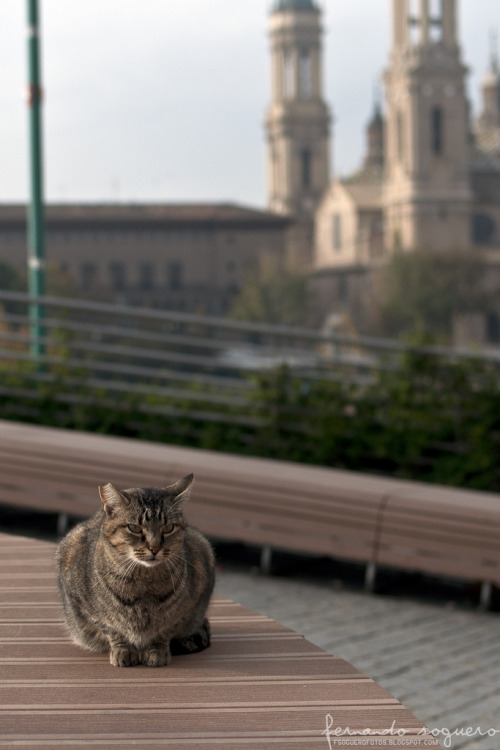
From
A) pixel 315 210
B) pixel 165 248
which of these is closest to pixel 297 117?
pixel 315 210

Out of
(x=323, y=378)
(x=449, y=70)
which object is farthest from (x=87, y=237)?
(x=323, y=378)

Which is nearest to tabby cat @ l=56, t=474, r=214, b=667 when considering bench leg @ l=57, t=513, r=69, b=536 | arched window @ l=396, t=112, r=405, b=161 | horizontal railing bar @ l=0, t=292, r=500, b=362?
bench leg @ l=57, t=513, r=69, b=536

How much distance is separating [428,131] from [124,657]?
10860 centimetres

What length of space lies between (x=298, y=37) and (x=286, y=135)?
42.0ft

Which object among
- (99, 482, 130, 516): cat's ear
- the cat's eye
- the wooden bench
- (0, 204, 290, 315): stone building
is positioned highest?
(0, 204, 290, 315): stone building

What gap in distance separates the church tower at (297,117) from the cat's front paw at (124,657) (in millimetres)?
131500

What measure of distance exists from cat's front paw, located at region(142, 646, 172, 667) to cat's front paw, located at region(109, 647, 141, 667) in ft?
0.07

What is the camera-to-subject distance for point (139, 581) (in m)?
2.33

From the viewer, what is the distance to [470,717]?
425 cm

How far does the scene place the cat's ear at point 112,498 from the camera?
89.5 inches

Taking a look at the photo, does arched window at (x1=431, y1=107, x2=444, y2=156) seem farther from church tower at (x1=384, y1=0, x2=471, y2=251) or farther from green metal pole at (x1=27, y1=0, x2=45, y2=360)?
green metal pole at (x1=27, y1=0, x2=45, y2=360)

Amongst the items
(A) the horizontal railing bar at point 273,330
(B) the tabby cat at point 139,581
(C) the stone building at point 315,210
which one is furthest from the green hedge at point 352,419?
(C) the stone building at point 315,210

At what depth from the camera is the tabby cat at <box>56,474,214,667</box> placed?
89.6 inches

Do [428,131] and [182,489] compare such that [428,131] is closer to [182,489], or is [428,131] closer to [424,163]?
[424,163]
